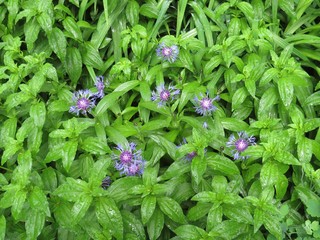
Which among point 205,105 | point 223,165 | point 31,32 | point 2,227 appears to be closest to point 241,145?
point 223,165

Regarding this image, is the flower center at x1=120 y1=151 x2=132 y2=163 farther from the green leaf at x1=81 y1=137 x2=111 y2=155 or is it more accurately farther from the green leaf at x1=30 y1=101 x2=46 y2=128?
the green leaf at x1=30 y1=101 x2=46 y2=128

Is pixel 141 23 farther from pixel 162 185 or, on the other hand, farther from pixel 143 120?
pixel 162 185

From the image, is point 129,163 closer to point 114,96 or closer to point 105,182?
point 105,182

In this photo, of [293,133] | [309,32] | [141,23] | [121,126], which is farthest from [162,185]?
[309,32]

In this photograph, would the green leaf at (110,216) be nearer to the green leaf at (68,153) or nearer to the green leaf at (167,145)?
the green leaf at (68,153)

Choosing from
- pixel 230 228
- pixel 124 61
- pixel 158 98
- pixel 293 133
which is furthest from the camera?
pixel 124 61
